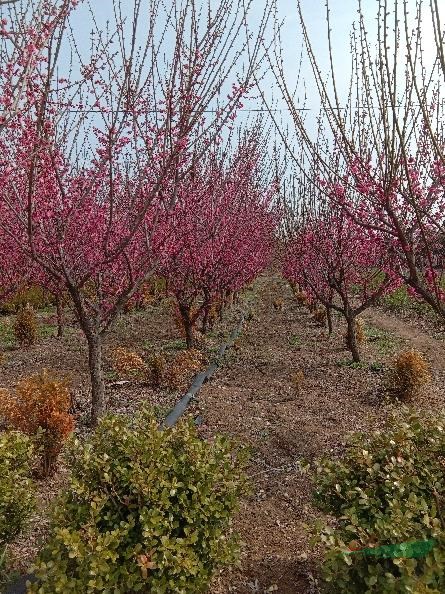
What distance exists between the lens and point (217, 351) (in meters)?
8.91

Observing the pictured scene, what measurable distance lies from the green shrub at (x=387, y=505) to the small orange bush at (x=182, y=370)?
13.2ft

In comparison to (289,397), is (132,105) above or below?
above

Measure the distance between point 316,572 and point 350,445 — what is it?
2.52 ft

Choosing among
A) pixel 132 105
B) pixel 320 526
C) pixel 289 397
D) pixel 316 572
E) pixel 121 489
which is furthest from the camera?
pixel 289 397

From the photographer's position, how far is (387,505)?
252 cm

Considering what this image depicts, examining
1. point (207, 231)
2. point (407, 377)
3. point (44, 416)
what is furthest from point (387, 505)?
point (207, 231)

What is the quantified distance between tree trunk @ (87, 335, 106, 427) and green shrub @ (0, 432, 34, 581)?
178 centimetres

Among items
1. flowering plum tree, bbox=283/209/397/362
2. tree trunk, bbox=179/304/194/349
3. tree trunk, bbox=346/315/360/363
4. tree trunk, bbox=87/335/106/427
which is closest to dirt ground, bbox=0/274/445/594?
tree trunk, bbox=346/315/360/363

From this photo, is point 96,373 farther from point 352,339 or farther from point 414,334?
point 414,334

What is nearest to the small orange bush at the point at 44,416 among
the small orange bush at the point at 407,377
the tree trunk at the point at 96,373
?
the tree trunk at the point at 96,373

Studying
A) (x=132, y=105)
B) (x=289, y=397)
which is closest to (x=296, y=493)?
(x=289, y=397)

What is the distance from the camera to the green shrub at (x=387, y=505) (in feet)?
6.90

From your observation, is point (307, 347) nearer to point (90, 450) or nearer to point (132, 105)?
point (132, 105)

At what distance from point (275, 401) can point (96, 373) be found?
2302 mm
